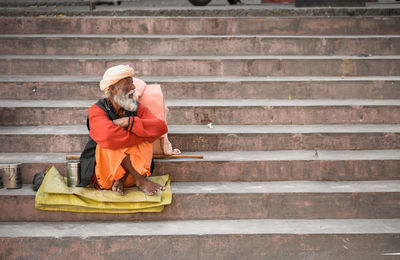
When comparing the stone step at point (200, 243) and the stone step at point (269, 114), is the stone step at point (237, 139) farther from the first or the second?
the stone step at point (200, 243)

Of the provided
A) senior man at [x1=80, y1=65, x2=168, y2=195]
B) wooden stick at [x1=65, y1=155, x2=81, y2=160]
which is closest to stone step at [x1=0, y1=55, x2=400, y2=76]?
wooden stick at [x1=65, y1=155, x2=81, y2=160]

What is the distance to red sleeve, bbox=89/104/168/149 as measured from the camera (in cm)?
385

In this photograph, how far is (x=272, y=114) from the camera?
495 cm

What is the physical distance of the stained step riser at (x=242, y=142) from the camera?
15.1 feet

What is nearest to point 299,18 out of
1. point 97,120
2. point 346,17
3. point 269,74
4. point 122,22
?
point 346,17

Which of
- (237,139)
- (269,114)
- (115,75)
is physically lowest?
(237,139)

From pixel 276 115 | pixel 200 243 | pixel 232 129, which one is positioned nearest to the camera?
pixel 200 243

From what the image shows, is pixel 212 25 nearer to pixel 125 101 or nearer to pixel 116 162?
pixel 125 101

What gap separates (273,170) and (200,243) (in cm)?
101

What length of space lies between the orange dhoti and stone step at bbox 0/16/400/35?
2533 millimetres

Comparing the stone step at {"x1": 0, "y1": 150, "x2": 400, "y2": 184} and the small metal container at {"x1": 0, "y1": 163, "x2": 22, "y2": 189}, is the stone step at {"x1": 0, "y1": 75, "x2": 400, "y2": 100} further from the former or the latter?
the small metal container at {"x1": 0, "y1": 163, "x2": 22, "y2": 189}

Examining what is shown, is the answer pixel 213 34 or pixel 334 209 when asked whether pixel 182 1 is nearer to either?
pixel 213 34

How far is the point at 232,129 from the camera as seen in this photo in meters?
4.80

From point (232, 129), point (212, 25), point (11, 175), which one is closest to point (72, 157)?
point (11, 175)
